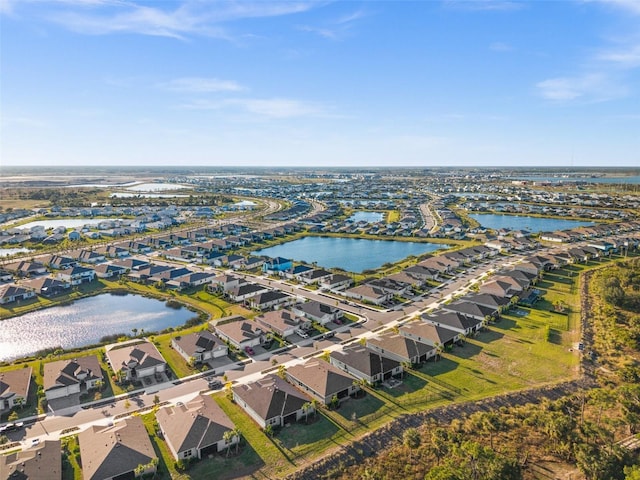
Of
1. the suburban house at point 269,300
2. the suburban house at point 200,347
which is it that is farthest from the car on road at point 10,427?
the suburban house at point 269,300

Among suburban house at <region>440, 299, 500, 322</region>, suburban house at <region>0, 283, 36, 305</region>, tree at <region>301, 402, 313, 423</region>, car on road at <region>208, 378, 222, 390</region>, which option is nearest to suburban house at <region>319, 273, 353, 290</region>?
suburban house at <region>440, 299, 500, 322</region>

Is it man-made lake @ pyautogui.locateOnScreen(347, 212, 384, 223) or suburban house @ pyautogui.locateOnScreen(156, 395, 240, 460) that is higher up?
man-made lake @ pyautogui.locateOnScreen(347, 212, 384, 223)

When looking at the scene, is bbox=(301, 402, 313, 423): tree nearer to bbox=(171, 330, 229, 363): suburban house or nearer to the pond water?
bbox=(171, 330, 229, 363): suburban house

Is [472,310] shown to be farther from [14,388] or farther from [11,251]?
[11,251]

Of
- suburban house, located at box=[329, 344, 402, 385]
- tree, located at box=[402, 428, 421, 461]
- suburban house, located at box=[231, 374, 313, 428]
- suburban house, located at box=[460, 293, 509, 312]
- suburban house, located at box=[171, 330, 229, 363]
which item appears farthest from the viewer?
suburban house, located at box=[460, 293, 509, 312]

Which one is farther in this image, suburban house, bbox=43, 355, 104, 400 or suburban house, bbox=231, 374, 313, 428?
suburban house, bbox=43, 355, 104, 400
